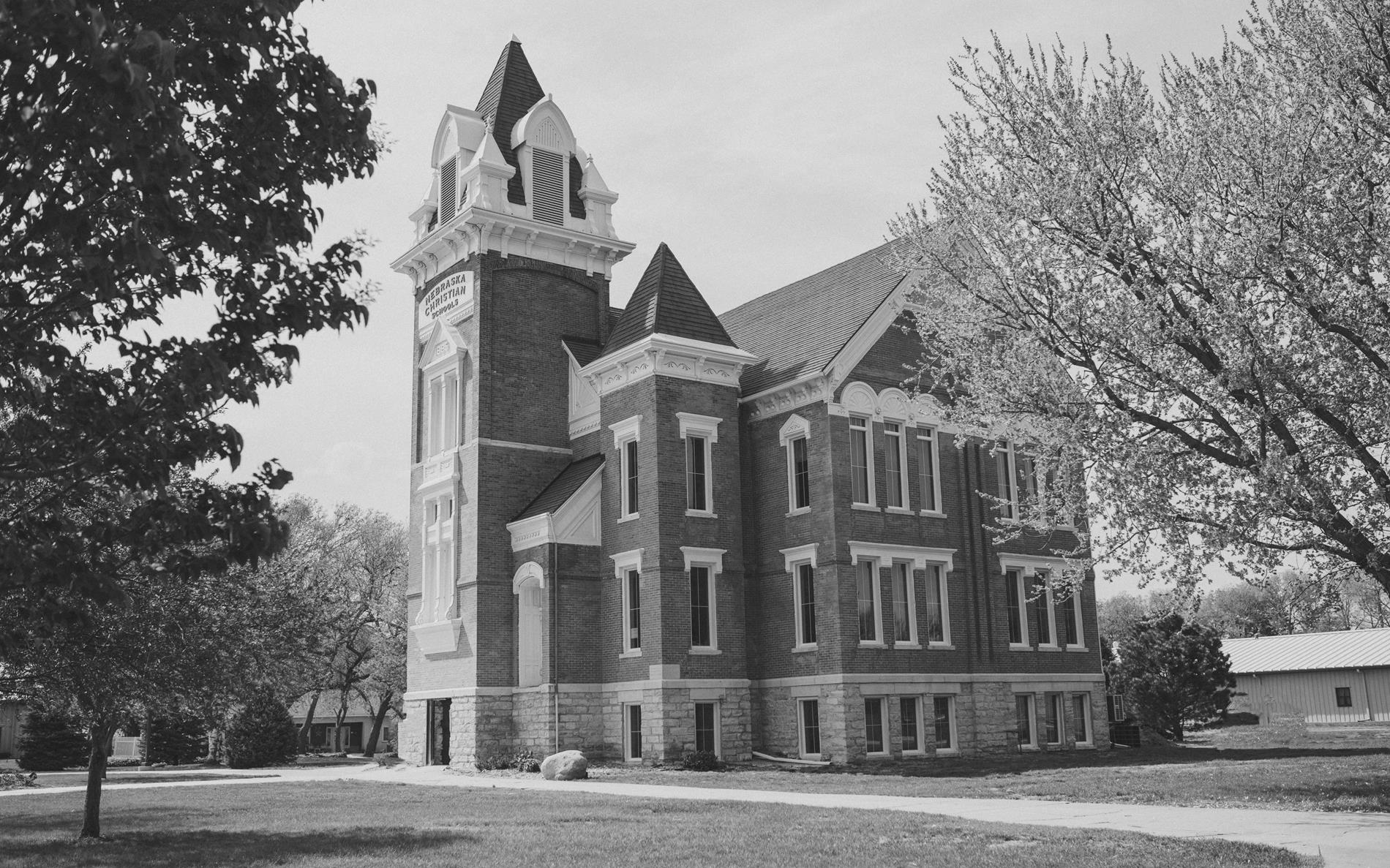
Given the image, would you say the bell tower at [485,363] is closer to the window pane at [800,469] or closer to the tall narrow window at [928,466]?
the window pane at [800,469]

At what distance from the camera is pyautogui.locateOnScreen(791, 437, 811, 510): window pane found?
1259 inches

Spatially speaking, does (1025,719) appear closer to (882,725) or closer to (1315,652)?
(882,725)

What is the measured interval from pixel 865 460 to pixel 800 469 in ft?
5.62

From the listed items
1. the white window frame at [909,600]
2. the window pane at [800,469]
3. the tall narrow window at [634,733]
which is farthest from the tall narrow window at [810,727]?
the window pane at [800,469]

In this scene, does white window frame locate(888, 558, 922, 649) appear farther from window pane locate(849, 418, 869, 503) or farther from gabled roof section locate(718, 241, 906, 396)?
gabled roof section locate(718, 241, 906, 396)

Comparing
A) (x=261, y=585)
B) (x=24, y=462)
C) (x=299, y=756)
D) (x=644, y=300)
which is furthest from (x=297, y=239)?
(x=299, y=756)

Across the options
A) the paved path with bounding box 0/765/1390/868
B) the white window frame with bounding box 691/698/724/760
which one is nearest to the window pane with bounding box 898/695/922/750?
the white window frame with bounding box 691/698/724/760

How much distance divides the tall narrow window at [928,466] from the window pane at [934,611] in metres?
1.84

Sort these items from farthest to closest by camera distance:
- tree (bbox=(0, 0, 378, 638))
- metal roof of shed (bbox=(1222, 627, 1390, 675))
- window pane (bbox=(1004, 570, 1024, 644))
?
metal roof of shed (bbox=(1222, 627, 1390, 675)) < window pane (bbox=(1004, 570, 1024, 644)) < tree (bbox=(0, 0, 378, 638))

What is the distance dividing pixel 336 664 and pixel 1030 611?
32.7 meters

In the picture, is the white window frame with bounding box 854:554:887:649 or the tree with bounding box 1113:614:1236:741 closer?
the white window frame with bounding box 854:554:887:649

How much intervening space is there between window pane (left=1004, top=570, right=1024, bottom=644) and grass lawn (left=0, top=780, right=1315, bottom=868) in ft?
56.8

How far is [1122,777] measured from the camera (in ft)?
67.7

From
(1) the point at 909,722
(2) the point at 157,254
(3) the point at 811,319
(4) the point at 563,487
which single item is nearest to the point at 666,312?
(3) the point at 811,319
